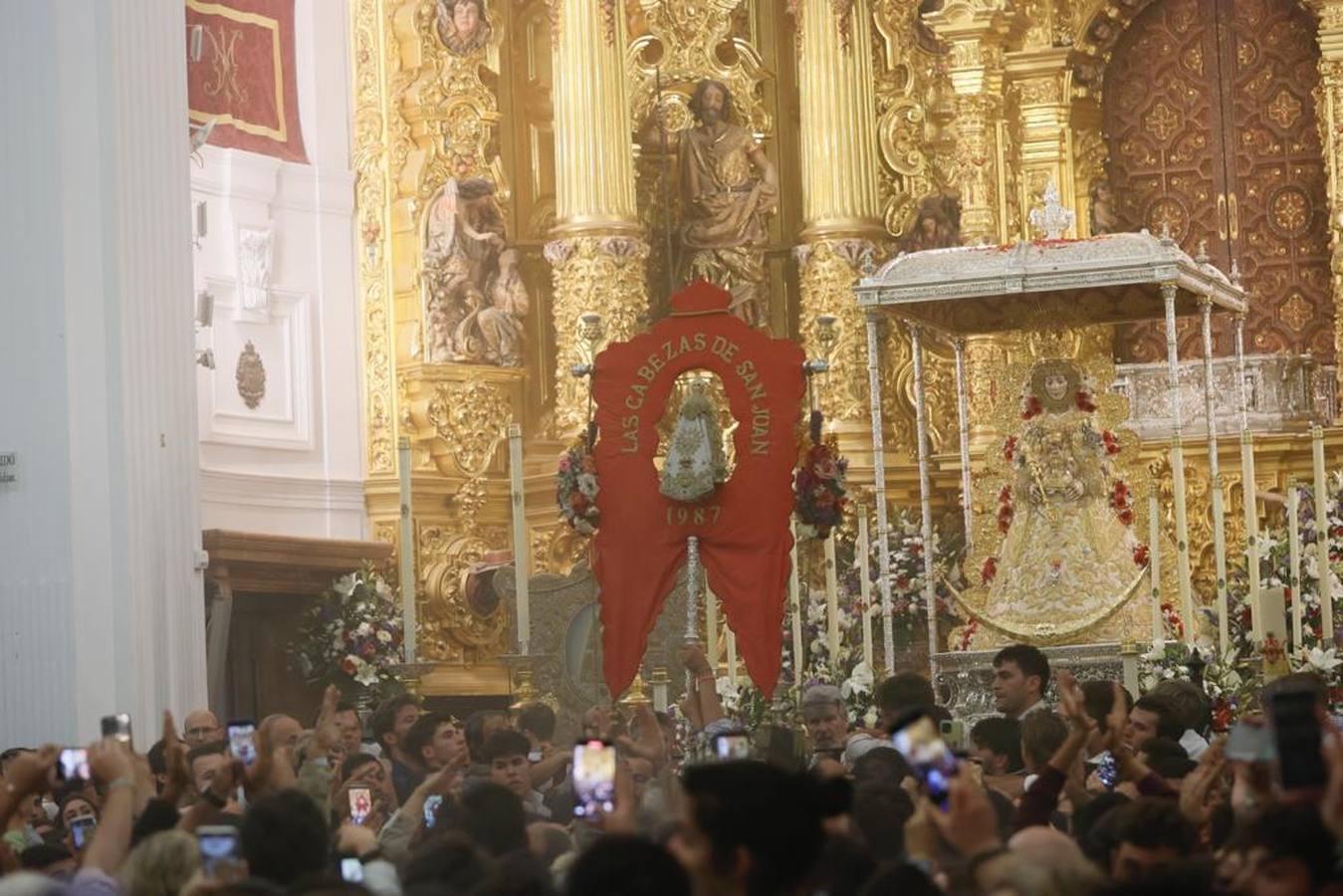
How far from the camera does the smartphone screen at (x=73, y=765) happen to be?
7.29 metres

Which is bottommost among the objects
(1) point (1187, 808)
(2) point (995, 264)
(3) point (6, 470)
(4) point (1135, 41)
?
(1) point (1187, 808)

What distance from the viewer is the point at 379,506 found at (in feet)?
62.4

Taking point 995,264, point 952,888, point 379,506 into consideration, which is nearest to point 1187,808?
point 952,888

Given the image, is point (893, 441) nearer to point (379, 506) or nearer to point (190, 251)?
point (379, 506)

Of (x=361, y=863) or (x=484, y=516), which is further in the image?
(x=484, y=516)

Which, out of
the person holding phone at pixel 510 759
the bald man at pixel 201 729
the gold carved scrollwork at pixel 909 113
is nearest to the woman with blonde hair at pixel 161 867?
the person holding phone at pixel 510 759

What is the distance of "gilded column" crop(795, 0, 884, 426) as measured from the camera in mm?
18906

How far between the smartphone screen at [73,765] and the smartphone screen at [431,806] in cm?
121

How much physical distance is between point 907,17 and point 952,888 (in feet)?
48.2

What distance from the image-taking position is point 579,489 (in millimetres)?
13352

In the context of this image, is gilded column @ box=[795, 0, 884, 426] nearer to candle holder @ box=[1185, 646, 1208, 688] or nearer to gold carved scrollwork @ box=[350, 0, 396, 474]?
gold carved scrollwork @ box=[350, 0, 396, 474]

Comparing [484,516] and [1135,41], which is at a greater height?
[1135,41]

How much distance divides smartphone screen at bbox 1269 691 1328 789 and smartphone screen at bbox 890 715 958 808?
73 centimetres

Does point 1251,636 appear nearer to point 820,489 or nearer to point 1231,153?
point 820,489
